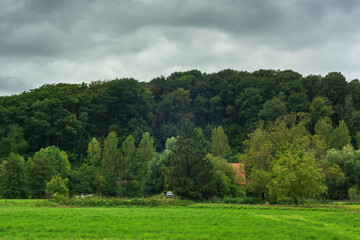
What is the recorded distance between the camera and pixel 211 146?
9094 cm

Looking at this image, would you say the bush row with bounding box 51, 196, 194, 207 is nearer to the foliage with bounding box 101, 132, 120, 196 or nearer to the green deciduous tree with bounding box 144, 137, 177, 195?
the green deciduous tree with bounding box 144, 137, 177, 195

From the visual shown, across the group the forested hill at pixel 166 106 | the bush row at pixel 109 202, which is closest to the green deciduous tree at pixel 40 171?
the forested hill at pixel 166 106

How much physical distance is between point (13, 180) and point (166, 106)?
195 feet

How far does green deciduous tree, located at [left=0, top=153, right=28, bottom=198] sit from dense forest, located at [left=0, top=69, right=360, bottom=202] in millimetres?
171

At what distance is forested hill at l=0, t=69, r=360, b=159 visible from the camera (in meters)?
90.7

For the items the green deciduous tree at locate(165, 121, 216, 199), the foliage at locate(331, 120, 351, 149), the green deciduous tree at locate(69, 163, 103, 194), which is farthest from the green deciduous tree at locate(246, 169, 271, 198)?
the green deciduous tree at locate(69, 163, 103, 194)

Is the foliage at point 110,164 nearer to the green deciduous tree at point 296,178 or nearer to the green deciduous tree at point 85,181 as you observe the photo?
the green deciduous tree at point 85,181

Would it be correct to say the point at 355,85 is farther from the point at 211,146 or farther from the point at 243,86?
the point at 211,146

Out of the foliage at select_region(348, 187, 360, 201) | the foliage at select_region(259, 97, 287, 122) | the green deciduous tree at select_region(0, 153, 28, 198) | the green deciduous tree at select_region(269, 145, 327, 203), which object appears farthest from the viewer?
the foliage at select_region(259, 97, 287, 122)

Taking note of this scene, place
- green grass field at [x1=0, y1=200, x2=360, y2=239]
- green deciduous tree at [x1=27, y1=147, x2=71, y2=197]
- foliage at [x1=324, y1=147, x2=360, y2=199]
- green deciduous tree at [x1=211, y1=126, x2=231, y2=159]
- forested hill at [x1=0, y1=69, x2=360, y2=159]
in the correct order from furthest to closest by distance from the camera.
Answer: forested hill at [x1=0, y1=69, x2=360, y2=159], green deciduous tree at [x1=211, y1=126, x2=231, y2=159], green deciduous tree at [x1=27, y1=147, x2=71, y2=197], foliage at [x1=324, y1=147, x2=360, y2=199], green grass field at [x1=0, y1=200, x2=360, y2=239]

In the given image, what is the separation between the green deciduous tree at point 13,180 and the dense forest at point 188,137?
0.17 meters

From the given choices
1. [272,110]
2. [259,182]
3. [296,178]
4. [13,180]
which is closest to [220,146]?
[272,110]

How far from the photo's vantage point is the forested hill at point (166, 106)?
90688mm

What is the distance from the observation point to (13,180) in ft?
200
